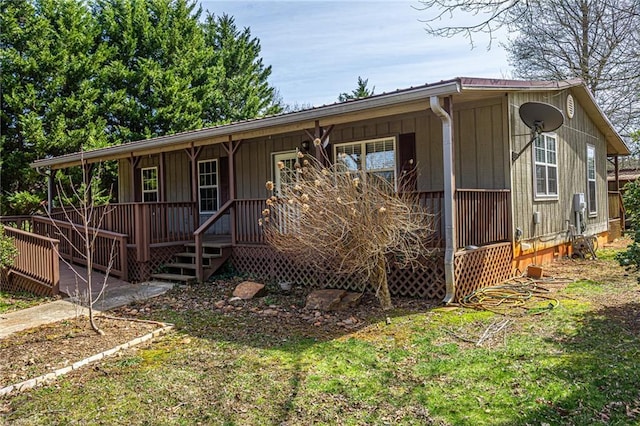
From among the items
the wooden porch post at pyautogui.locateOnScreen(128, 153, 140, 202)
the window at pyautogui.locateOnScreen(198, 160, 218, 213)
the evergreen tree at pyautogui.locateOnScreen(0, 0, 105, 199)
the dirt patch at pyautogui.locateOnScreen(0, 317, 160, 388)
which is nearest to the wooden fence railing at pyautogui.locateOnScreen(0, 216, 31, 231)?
the wooden porch post at pyautogui.locateOnScreen(128, 153, 140, 202)

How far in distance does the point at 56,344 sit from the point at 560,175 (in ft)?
32.7

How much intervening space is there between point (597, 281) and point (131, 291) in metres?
8.14

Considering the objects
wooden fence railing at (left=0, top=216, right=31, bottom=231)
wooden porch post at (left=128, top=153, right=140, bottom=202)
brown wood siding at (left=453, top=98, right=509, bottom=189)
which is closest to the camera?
brown wood siding at (left=453, top=98, right=509, bottom=189)

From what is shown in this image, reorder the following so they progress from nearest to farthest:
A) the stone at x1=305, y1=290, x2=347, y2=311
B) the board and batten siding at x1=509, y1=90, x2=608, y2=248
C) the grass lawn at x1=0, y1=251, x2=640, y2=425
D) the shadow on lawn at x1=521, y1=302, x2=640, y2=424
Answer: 1. the shadow on lawn at x1=521, y1=302, x2=640, y2=424
2. the grass lawn at x1=0, y1=251, x2=640, y2=425
3. the stone at x1=305, y1=290, x2=347, y2=311
4. the board and batten siding at x1=509, y1=90, x2=608, y2=248

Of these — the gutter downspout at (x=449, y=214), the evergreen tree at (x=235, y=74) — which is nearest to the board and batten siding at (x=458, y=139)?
the gutter downspout at (x=449, y=214)

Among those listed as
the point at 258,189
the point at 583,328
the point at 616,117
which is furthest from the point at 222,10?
the point at 583,328

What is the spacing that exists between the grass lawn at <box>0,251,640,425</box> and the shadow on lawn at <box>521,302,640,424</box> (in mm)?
14

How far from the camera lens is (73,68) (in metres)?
17.1

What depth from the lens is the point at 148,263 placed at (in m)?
9.20

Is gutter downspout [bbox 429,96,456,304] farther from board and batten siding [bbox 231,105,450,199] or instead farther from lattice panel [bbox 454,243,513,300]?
board and batten siding [bbox 231,105,450,199]

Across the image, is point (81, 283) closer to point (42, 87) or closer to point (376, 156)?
point (376, 156)

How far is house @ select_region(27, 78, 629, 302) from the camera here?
6637 mm

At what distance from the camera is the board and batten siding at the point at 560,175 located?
822cm

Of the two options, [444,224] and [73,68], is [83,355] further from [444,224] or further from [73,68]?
[73,68]
